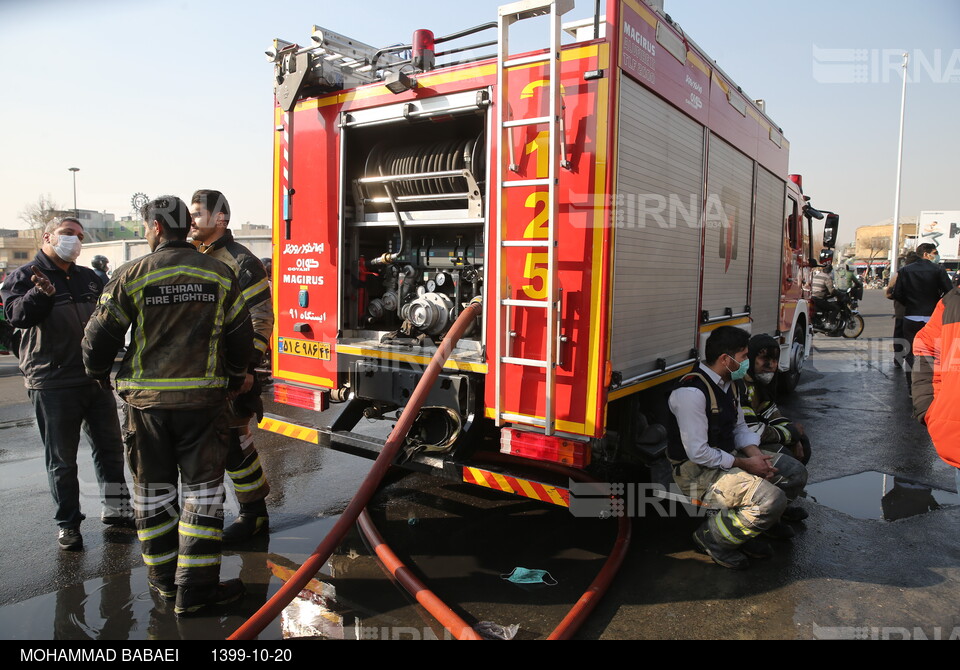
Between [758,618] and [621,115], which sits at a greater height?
[621,115]

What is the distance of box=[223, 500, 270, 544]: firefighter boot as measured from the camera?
12.6ft

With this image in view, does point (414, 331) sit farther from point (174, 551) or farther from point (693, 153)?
point (693, 153)

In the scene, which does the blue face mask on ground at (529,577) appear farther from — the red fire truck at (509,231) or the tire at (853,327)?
the tire at (853,327)

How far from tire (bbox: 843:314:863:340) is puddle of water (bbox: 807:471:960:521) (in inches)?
460

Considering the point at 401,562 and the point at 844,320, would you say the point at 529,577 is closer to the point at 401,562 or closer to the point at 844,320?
the point at 401,562

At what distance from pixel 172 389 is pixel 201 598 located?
1.01 m

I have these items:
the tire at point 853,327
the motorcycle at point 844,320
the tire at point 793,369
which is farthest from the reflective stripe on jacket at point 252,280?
the tire at point 853,327

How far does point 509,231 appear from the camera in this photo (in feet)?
11.6

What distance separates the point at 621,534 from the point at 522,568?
676mm

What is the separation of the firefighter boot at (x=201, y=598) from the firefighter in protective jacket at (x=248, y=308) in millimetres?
744

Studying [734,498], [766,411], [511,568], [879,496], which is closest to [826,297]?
[879,496]

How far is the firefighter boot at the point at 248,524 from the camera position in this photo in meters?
3.84

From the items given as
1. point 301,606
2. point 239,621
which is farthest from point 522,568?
point 239,621

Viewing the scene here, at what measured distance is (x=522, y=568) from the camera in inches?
138
